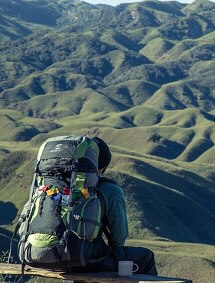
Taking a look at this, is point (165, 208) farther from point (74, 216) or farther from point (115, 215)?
point (74, 216)

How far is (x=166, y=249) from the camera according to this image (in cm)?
9912

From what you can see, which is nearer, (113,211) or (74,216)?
(74,216)

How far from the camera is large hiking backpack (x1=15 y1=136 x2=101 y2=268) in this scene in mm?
8516

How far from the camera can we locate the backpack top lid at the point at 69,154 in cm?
891

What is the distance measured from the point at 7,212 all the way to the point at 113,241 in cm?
11435

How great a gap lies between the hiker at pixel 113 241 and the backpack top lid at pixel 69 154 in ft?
1.11

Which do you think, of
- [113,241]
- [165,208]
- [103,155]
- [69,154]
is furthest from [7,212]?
[69,154]

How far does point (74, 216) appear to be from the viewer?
8594 mm

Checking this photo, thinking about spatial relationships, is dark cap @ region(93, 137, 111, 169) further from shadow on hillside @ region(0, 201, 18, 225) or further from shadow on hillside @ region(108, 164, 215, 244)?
shadow on hillside @ region(0, 201, 18, 225)

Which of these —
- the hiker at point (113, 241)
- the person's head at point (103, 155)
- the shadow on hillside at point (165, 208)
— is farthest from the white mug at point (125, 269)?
the shadow on hillside at point (165, 208)

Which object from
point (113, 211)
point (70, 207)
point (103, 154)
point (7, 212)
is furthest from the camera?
point (7, 212)

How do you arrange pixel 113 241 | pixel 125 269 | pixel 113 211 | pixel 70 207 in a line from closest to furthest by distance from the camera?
pixel 70 207 → pixel 125 269 → pixel 113 211 → pixel 113 241

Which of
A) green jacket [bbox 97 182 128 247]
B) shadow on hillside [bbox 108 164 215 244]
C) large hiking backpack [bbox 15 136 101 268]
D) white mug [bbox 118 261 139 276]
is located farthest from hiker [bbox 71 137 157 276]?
shadow on hillside [bbox 108 164 215 244]

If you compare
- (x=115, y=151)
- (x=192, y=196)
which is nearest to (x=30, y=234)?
(x=192, y=196)
